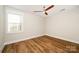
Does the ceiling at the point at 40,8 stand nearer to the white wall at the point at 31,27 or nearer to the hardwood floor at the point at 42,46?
the white wall at the point at 31,27

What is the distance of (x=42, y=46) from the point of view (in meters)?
1.76

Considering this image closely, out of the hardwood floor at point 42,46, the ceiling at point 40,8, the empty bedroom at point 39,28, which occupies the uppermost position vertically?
the ceiling at point 40,8

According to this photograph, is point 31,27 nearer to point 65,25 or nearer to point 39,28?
point 39,28

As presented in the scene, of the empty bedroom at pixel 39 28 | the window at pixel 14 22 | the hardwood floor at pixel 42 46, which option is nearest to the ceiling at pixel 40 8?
the empty bedroom at pixel 39 28

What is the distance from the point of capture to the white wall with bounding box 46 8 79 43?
1728 mm

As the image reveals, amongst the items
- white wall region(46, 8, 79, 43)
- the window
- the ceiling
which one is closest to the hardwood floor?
white wall region(46, 8, 79, 43)

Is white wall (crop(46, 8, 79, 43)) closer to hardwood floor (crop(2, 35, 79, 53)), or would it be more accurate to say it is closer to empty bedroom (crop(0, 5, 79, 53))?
empty bedroom (crop(0, 5, 79, 53))

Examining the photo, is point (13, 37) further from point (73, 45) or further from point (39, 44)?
point (73, 45)

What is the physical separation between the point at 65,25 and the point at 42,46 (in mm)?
576

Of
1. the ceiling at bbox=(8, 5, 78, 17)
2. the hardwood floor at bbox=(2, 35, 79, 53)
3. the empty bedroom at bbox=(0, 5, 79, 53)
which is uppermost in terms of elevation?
the ceiling at bbox=(8, 5, 78, 17)

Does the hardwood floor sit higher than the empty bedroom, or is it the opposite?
the empty bedroom

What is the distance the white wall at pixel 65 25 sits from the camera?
→ 1.73 m
